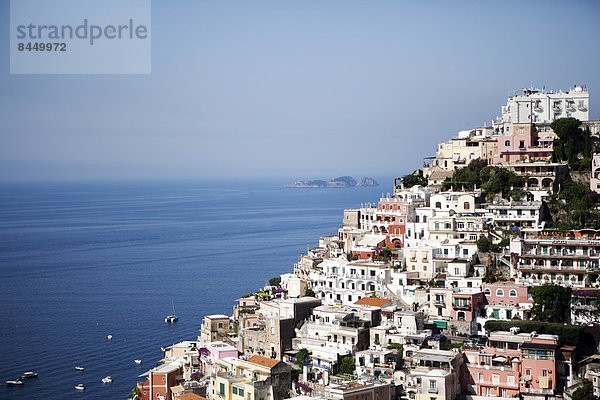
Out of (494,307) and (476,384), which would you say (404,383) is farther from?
(494,307)

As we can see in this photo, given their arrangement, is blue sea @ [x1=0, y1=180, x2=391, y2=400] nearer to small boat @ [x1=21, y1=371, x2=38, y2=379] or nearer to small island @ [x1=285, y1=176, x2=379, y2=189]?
small boat @ [x1=21, y1=371, x2=38, y2=379]

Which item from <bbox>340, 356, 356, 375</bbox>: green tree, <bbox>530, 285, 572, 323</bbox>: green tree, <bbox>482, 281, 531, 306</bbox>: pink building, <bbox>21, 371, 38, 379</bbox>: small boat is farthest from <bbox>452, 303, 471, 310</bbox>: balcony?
<bbox>21, 371, 38, 379</bbox>: small boat

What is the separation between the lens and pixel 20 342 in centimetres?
3484

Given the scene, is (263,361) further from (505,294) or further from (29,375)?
(29,375)

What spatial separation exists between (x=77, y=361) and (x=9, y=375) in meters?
2.56

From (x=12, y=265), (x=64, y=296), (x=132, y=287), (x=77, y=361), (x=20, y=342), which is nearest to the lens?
(x=77, y=361)

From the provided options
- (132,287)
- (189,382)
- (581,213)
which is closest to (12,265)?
(132,287)

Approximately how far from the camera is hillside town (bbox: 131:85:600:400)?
66.7 ft

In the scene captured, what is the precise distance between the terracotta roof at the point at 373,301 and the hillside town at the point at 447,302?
6cm

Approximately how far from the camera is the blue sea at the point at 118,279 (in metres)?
31.6

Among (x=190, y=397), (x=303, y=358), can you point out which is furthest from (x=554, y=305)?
(x=190, y=397)

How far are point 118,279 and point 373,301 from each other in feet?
97.0

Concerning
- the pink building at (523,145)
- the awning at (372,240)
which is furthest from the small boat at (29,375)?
the pink building at (523,145)

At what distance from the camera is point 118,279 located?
50875mm
